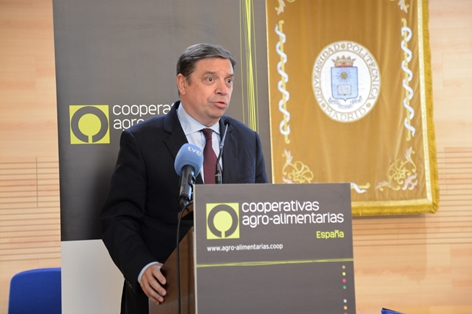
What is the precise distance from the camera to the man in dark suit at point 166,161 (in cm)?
243

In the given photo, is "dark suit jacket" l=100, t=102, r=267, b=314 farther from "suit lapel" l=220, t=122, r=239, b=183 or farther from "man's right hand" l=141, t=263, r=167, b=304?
"man's right hand" l=141, t=263, r=167, b=304

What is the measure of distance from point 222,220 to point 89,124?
174 centimetres

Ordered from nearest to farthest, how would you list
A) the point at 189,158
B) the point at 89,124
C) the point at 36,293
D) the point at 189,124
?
the point at 189,158, the point at 189,124, the point at 89,124, the point at 36,293

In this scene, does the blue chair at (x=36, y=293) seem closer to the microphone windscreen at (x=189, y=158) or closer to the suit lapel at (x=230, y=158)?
the suit lapel at (x=230, y=158)

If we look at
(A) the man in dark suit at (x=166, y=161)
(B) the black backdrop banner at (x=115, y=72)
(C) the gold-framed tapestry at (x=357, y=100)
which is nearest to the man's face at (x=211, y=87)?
(A) the man in dark suit at (x=166, y=161)

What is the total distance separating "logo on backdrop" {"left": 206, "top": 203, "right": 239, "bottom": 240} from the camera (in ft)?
4.79

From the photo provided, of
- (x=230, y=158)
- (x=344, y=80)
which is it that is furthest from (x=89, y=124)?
(x=344, y=80)

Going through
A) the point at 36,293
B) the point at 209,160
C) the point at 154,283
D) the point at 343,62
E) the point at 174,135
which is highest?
the point at 343,62

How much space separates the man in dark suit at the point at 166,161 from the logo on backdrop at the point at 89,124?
49cm

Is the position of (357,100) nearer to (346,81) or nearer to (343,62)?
(346,81)

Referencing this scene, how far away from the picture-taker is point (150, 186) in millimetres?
2508

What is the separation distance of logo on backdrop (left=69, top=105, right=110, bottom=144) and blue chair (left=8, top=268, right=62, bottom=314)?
56.7 inches

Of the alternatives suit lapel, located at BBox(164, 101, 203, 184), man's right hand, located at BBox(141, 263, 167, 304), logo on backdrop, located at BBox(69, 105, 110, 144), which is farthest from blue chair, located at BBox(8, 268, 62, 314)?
man's right hand, located at BBox(141, 263, 167, 304)

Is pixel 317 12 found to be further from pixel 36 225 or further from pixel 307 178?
pixel 36 225
